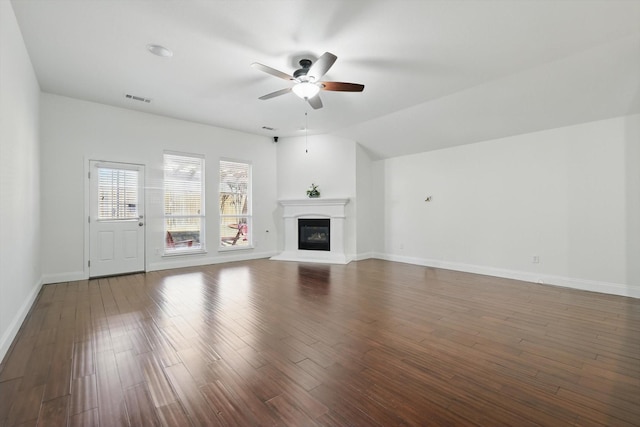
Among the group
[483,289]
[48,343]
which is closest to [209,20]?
[48,343]

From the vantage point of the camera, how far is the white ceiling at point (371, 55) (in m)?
2.67

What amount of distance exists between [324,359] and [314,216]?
4.87m

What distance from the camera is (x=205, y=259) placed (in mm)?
6188

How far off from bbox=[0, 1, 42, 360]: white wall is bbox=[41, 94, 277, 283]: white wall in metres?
0.64

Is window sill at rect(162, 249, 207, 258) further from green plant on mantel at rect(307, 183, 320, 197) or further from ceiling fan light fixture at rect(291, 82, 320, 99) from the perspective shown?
ceiling fan light fixture at rect(291, 82, 320, 99)

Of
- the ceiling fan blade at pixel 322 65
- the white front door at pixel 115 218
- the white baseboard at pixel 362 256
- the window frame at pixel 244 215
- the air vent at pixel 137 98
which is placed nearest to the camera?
the ceiling fan blade at pixel 322 65

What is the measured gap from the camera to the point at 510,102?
4.35 meters

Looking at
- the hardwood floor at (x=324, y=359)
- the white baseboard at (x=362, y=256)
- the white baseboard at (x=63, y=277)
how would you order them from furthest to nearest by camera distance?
the white baseboard at (x=362, y=256)
the white baseboard at (x=63, y=277)
the hardwood floor at (x=324, y=359)

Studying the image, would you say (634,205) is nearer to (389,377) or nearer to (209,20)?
(389,377)

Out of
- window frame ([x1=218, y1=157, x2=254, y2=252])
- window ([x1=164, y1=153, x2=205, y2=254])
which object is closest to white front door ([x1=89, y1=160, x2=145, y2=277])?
window ([x1=164, y1=153, x2=205, y2=254])

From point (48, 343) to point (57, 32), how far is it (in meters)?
3.14

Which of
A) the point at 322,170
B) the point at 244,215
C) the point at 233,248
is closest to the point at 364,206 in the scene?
the point at 322,170

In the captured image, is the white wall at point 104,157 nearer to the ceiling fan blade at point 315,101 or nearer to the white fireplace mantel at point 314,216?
the white fireplace mantel at point 314,216

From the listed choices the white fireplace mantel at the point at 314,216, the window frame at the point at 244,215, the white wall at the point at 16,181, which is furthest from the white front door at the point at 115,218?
the white fireplace mantel at the point at 314,216
